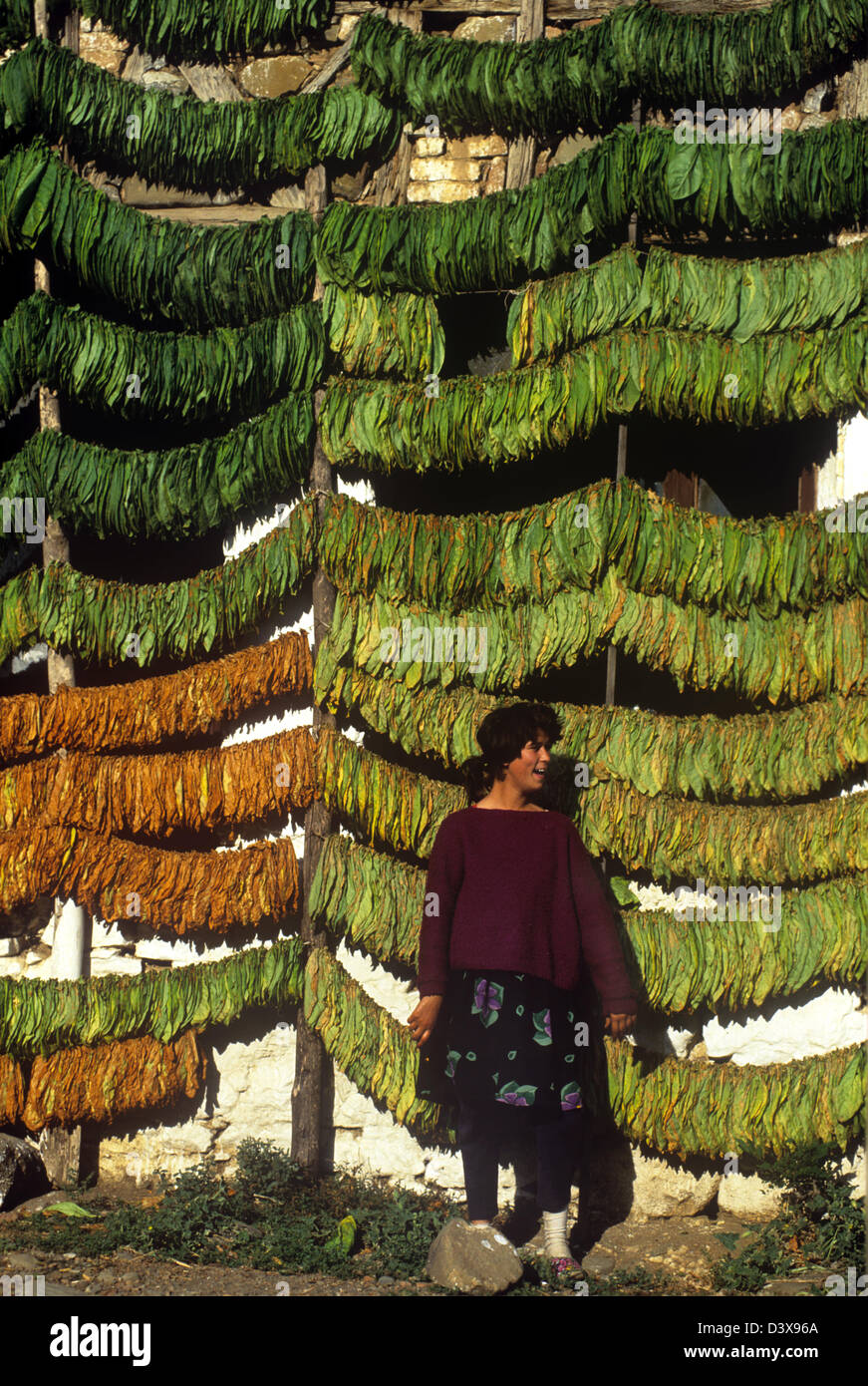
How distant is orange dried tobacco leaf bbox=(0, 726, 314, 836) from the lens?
19.0 ft

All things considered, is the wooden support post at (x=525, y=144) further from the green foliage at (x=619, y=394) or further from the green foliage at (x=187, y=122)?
the green foliage at (x=187, y=122)

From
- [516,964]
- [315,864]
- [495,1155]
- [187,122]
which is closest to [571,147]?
[187,122]

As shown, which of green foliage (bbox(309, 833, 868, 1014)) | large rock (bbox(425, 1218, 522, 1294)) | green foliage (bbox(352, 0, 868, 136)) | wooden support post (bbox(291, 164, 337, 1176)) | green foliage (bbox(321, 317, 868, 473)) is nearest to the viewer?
large rock (bbox(425, 1218, 522, 1294))

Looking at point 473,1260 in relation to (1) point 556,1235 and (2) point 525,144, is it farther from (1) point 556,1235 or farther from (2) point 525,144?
(2) point 525,144

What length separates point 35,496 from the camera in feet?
19.7

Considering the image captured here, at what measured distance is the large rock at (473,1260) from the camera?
4.62 meters

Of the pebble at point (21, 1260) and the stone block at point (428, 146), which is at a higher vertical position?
the stone block at point (428, 146)

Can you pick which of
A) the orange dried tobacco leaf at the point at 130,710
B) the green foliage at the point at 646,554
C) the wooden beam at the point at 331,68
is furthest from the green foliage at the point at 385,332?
the orange dried tobacco leaf at the point at 130,710

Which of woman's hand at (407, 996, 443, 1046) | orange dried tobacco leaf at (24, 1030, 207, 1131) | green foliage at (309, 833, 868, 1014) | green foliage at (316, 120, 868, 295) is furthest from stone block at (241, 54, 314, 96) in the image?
orange dried tobacco leaf at (24, 1030, 207, 1131)

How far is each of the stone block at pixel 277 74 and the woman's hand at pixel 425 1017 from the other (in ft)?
13.3

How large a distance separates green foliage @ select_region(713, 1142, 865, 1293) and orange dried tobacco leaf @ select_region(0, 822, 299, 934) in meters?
2.29

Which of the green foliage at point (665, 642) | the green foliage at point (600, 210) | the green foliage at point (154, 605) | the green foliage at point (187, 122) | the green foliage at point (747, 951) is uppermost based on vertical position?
the green foliage at point (187, 122)

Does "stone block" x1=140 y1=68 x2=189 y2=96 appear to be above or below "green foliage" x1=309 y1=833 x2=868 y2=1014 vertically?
above

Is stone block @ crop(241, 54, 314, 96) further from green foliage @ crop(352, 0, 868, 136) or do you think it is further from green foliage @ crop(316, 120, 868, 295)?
green foliage @ crop(316, 120, 868, 295)
